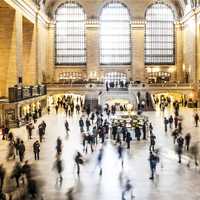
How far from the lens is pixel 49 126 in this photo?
3841 cm

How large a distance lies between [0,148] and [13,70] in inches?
628

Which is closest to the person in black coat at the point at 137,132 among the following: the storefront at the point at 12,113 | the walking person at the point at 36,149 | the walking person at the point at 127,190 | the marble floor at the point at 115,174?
the marble floor at the point at 115,174

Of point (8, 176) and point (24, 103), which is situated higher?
point (24, 103)

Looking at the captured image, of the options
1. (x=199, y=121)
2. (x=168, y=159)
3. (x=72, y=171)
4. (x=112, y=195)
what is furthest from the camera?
(x=199, y=121)

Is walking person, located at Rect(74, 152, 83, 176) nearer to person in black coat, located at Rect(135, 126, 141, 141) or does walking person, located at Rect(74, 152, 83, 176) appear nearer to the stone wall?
person in black coat, located at Rect(135, 126, 141, 141)

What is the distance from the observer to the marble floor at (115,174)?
670 inches

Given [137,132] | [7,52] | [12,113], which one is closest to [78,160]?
[137,132]

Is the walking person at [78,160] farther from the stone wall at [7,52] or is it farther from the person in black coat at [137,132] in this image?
the stone wall at [7,52]

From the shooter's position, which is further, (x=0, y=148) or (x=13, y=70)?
(x=13, y=70)

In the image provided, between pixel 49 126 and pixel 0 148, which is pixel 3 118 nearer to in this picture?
pixel 49 126

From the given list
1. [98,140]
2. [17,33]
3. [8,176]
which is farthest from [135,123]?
[17,33]

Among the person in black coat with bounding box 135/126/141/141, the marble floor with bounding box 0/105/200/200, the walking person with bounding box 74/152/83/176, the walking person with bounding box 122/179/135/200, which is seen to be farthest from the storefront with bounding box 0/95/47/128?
the walking person with bounding box 122/179/135/200

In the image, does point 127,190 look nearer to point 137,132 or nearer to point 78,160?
point 78,160

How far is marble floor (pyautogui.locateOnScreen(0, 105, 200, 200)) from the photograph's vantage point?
17016 mm
